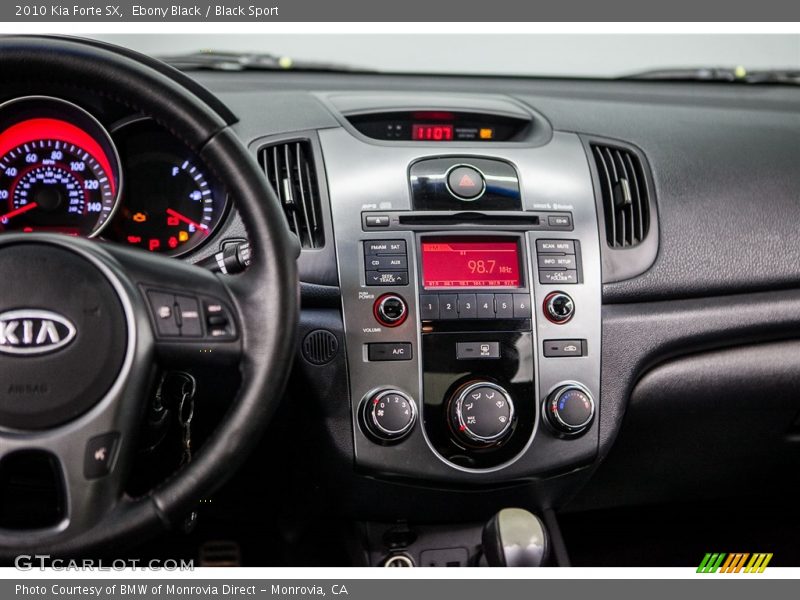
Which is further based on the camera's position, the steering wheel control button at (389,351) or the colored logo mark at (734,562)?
the colored logo mark at (734,562)

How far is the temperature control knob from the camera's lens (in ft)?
5.09

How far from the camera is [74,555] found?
1.11 meters

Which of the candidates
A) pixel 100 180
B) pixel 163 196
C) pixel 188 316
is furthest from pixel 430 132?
pixel 188 316

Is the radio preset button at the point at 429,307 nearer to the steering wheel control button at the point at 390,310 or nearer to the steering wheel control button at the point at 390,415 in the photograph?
the steering wheel control button at the point at 390,310

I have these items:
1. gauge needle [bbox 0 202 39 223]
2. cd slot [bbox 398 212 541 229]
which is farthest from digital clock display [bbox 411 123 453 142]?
gauge needle [bbox 0 202 39 223]

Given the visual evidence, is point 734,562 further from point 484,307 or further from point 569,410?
point 484,307

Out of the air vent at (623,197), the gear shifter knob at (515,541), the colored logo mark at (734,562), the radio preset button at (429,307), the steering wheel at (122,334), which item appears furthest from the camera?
the colored logo mark at (734,562)

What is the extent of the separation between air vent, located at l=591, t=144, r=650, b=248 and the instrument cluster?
76cm

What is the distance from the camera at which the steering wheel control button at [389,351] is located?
1.56m

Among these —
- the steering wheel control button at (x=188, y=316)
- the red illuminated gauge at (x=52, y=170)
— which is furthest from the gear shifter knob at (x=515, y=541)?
the red illuminated gauge at (x=52, y=170)

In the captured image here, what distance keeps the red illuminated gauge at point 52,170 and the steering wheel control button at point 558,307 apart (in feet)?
2.71

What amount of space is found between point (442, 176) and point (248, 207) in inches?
22.3

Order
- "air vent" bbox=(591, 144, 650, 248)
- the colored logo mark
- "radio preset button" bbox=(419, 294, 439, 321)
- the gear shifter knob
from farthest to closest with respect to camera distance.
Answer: the colored logo mark
"air vent" bbox=(591, 144, 650, 248)
"radio preset button" bbox=(419, 294, 439, 321)
the gear shifter knob

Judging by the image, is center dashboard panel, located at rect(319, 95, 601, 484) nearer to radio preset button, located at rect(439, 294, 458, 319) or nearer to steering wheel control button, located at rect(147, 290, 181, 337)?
radio preset button, located at rect(439, 294, 458, 319)
